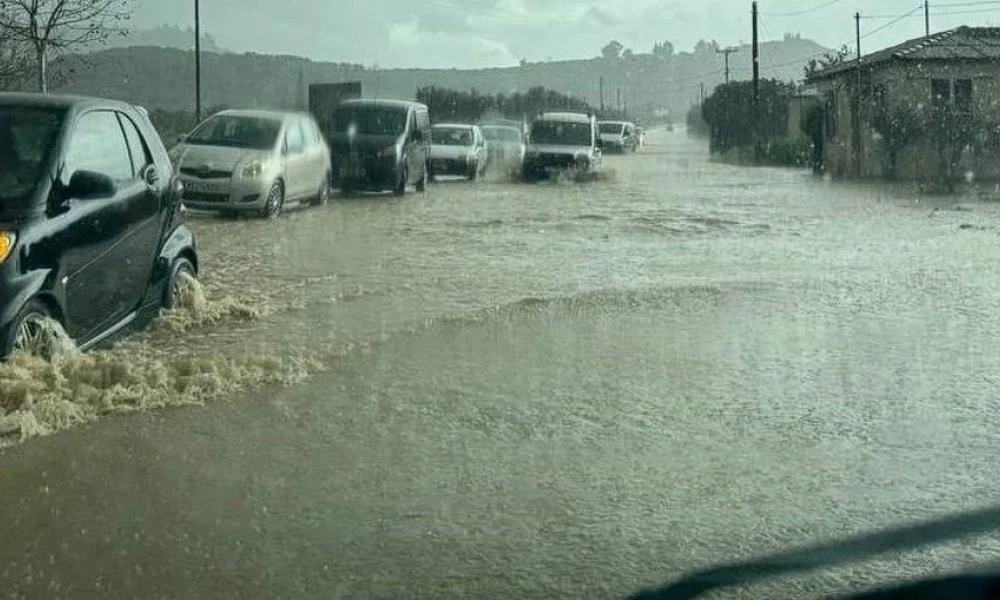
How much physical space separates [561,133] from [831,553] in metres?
29.8

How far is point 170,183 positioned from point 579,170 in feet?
81.1

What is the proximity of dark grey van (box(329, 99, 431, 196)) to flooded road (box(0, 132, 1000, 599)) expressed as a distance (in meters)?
12.3

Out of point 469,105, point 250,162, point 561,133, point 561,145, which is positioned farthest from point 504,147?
point 250,162

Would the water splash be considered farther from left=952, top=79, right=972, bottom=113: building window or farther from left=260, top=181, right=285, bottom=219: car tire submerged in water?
left=952, top=79, right=972, bottom=113: building window

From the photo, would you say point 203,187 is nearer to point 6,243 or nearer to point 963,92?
point 6,243

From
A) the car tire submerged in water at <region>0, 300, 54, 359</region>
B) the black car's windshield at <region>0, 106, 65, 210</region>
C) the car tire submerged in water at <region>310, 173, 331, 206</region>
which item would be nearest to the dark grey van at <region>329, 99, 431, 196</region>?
the car tire submerged in water at <region>310, 173, 331, 206</region>

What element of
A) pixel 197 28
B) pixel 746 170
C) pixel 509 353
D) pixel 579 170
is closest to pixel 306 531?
pixel 509 353

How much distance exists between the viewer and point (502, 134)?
4009cm

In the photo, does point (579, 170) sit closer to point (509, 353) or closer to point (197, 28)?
point (197, 28)

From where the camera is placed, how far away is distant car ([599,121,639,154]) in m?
61.8

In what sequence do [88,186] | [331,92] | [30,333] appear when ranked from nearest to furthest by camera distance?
[30,333], [88,186], [331,92]

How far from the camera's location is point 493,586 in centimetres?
405

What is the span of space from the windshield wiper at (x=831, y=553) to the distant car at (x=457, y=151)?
90.1ft

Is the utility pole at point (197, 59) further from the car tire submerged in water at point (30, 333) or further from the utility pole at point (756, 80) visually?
the car tire submerged in water at point (30, 333)
